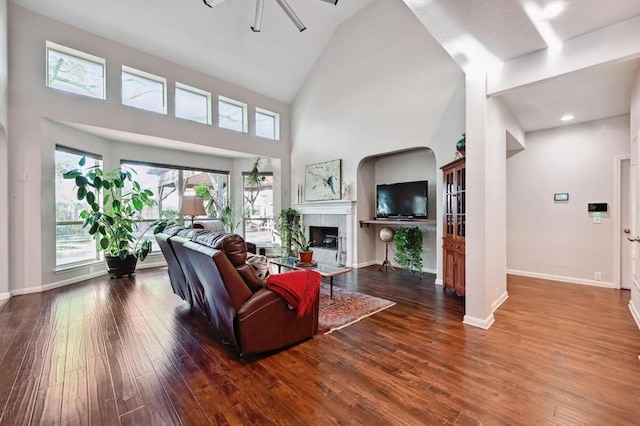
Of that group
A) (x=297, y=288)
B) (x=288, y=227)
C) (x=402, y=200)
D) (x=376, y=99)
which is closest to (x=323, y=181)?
(x=288, y=227)

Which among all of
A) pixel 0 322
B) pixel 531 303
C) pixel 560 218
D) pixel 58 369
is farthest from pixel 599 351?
pixel 0 322

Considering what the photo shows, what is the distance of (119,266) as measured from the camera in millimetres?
5055

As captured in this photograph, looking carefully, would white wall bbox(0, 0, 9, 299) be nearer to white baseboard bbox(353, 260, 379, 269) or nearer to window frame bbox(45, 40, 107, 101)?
window frame bbox(45, 40, 107, 101)

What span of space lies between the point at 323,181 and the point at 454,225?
334cm

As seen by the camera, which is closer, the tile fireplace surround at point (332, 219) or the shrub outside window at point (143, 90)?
the shrub outside window at point (143, 90)

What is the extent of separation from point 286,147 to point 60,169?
183 inches

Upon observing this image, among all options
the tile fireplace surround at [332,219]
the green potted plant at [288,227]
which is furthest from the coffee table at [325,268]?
the green potted plant at [288,227]

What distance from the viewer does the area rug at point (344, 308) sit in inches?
118

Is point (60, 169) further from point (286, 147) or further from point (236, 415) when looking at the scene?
point (236, 415)

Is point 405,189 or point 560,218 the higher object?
point 405,189

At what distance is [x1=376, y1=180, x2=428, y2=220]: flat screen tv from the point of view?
16.8ft

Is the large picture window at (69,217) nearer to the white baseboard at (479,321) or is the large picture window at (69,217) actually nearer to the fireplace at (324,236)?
the fireplace at (324,236)

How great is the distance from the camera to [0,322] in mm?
3021

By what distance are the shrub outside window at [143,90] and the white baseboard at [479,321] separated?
6.22 metres
